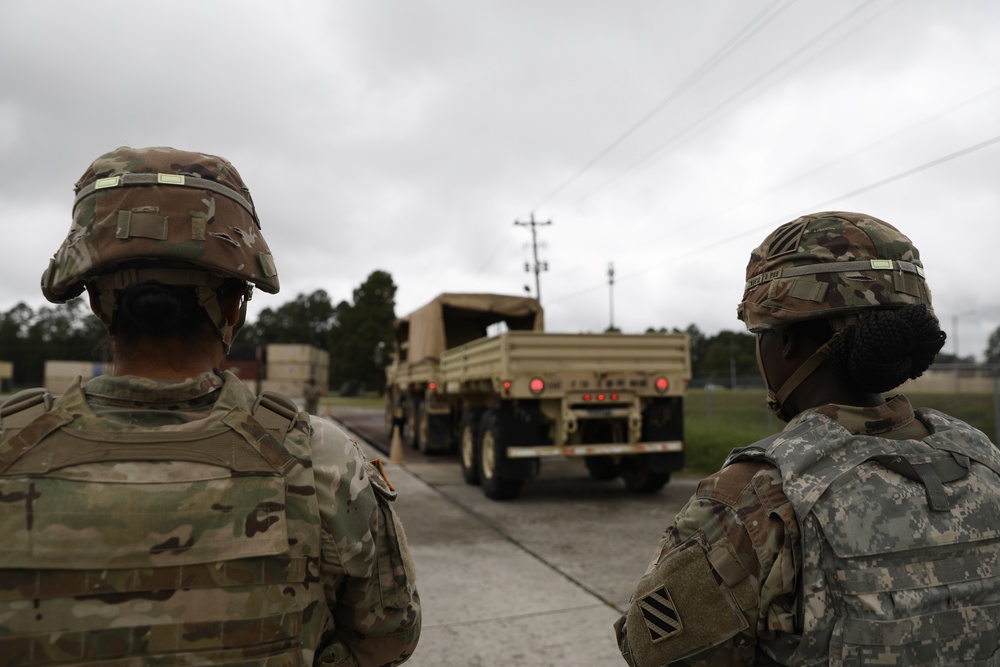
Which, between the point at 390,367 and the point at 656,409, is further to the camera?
the point at 390,367

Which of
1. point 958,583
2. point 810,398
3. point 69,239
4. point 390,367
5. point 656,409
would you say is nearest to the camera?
point 958,583

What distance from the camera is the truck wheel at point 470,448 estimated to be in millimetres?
8906

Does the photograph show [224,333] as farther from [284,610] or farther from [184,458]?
[284,610]

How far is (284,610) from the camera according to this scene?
50.4 inches

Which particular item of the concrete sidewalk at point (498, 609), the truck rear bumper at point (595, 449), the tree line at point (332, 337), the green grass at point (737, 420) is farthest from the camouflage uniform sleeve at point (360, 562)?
the tree line at point (332, 337)

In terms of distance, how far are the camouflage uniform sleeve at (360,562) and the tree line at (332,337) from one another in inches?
757

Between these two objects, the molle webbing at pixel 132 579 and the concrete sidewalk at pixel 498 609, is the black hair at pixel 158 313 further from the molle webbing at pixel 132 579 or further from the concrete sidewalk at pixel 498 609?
the concrete sidewalk at pixel 498 609

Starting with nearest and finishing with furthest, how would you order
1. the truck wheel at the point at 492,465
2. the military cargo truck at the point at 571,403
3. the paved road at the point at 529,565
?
the paved road at the point at 529,565
the military cargo truck at the point at 571,403
the truck wheel at the point at 492,465

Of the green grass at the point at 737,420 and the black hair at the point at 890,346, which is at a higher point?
the black hair at the point at 890,346

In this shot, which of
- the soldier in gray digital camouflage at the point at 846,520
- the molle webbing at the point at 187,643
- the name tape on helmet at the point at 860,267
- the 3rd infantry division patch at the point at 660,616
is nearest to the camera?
the molle webbing at the point at 187,643

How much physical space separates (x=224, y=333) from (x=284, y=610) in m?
0.60

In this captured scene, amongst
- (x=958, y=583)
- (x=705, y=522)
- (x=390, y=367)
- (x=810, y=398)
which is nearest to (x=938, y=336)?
(x=810, y=398)

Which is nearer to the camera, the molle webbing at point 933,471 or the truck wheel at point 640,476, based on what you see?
the molle webbing at point 933,471

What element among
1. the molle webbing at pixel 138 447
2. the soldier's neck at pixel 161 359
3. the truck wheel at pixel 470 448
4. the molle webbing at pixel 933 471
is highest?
the soldier's neck at pixel 161 359
